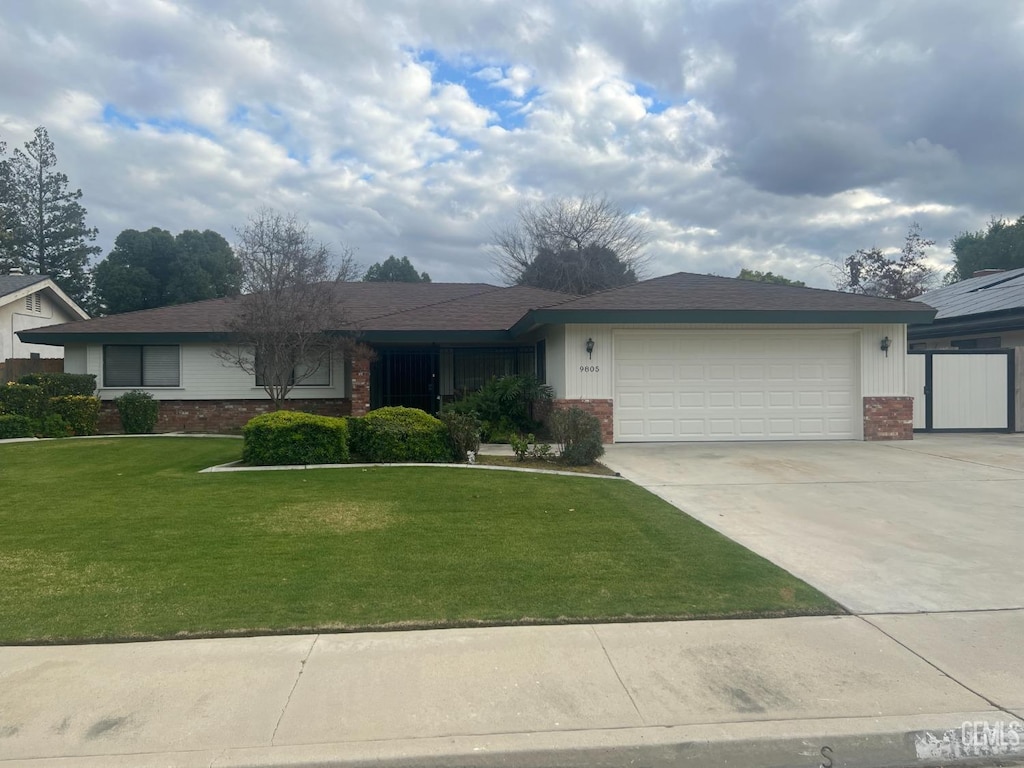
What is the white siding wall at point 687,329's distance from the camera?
1469 cm

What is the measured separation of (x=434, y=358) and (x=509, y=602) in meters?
14.5

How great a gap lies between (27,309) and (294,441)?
71.3 feet

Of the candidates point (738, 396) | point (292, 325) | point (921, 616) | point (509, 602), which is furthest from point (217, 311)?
point (921, 616)

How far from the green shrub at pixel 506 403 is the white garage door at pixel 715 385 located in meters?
1.95

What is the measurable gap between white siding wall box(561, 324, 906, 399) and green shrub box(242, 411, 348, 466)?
16.0 ft

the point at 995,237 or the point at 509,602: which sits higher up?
the point at 995,237

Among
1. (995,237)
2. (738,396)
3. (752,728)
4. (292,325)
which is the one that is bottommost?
(752,728)

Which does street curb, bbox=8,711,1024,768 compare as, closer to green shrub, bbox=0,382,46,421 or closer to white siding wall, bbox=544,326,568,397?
white siding wall, bbox=544,326,568,397

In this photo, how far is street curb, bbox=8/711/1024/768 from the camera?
3.46 meters

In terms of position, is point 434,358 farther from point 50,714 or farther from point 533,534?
point 50,714

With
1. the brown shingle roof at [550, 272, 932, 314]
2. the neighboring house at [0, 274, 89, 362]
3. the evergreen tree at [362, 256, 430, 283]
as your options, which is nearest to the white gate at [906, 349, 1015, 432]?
the brown shingle roof at [550, 272, 932, 314]

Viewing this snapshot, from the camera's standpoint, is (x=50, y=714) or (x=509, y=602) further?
(x=509, y=602)

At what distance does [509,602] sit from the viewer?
536 centimetres


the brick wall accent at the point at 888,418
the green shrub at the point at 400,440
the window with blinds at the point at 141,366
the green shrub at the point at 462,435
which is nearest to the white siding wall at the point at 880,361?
the brick wall accent at the point at 888,418
